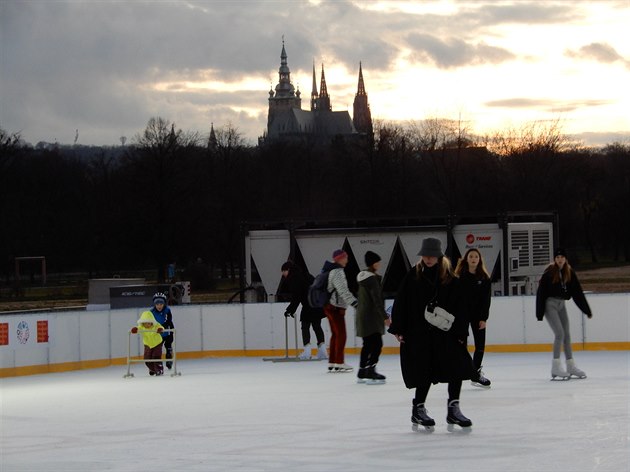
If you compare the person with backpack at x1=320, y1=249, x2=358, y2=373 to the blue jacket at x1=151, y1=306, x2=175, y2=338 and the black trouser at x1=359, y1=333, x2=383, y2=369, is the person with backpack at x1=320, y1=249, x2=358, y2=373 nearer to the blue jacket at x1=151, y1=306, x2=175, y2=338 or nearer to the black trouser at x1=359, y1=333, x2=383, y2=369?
the black trouser at x1=359, y1=333, x2=383, y2=369

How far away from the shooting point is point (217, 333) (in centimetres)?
2042

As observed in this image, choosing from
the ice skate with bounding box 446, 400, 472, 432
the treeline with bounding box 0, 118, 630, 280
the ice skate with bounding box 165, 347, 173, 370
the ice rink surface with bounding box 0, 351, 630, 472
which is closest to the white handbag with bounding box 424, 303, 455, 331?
the ice skate with bounding box 446, 400, 472, 432

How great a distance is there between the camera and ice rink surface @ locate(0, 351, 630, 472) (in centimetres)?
820

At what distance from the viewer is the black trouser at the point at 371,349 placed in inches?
554

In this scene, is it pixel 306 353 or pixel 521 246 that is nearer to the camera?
pixel 306 353

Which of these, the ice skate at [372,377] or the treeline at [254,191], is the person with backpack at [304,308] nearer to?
the ice skate at [372,377]

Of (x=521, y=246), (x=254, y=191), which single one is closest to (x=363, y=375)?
(x=521, y=246)

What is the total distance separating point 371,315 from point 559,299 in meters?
2.24

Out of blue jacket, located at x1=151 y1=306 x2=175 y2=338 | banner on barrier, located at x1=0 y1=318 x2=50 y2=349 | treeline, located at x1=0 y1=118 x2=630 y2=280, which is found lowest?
banner on barrier, located at x1=0 y1=318 x2=50 y2=349

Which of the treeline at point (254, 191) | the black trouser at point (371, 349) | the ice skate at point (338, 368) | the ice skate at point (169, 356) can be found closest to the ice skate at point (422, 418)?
the black trouser at point (371, 349)

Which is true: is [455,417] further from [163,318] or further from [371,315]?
[163,318]

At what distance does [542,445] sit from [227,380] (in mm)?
7763

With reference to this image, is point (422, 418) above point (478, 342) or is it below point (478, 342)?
below

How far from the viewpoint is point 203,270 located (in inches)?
2148
